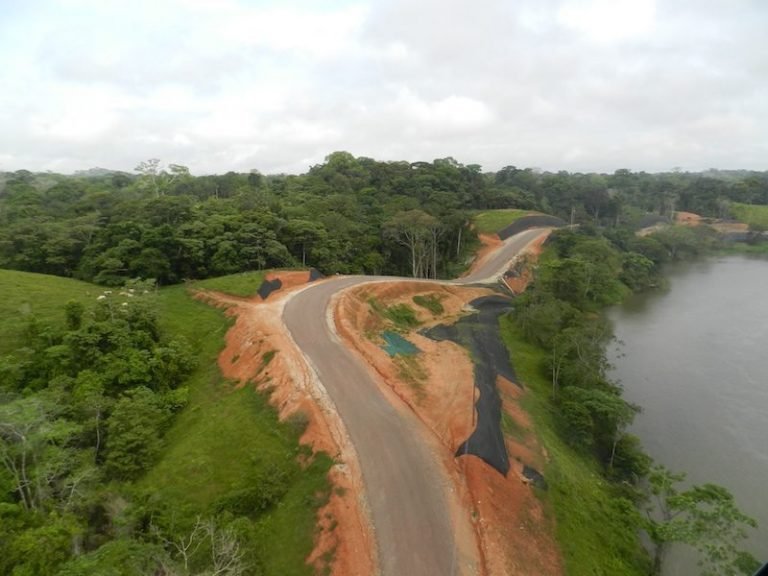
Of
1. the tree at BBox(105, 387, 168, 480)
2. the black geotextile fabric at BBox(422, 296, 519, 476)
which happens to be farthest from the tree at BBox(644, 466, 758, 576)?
the tree at BBox(105, 387, 168, 480)

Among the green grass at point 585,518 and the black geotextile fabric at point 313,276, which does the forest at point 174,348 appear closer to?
the green grass at point 585,518

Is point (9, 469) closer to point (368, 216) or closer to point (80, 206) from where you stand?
point (80, 206)

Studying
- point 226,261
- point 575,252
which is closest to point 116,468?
point 226,261

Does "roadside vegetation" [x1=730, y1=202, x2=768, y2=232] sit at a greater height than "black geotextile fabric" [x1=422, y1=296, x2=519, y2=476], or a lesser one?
greater

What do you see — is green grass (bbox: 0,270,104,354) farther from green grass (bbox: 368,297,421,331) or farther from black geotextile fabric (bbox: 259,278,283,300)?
green grass (bbox: 368,297,421,331)

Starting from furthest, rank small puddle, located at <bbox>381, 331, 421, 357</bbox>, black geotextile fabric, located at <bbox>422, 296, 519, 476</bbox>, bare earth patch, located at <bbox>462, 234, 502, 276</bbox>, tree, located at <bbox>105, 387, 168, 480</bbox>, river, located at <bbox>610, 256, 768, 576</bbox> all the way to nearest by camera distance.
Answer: bare earth patch, located at <bbox>462, 234, 502, 276</bbox> → small puddle, located at <bbox>381, 331, 421, 357</bbox> → river, located at <bbox>610, 256, 768, 576</bbox> → tree, located at <bbox>105, 387, 168, 480</bbox> → black geotextile fabric, located at <bbox>422, 296, 519, 476</bbox>

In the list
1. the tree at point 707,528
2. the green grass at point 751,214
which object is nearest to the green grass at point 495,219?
the tree at point 707,528

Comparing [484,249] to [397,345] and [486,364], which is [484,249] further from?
[397,345]
